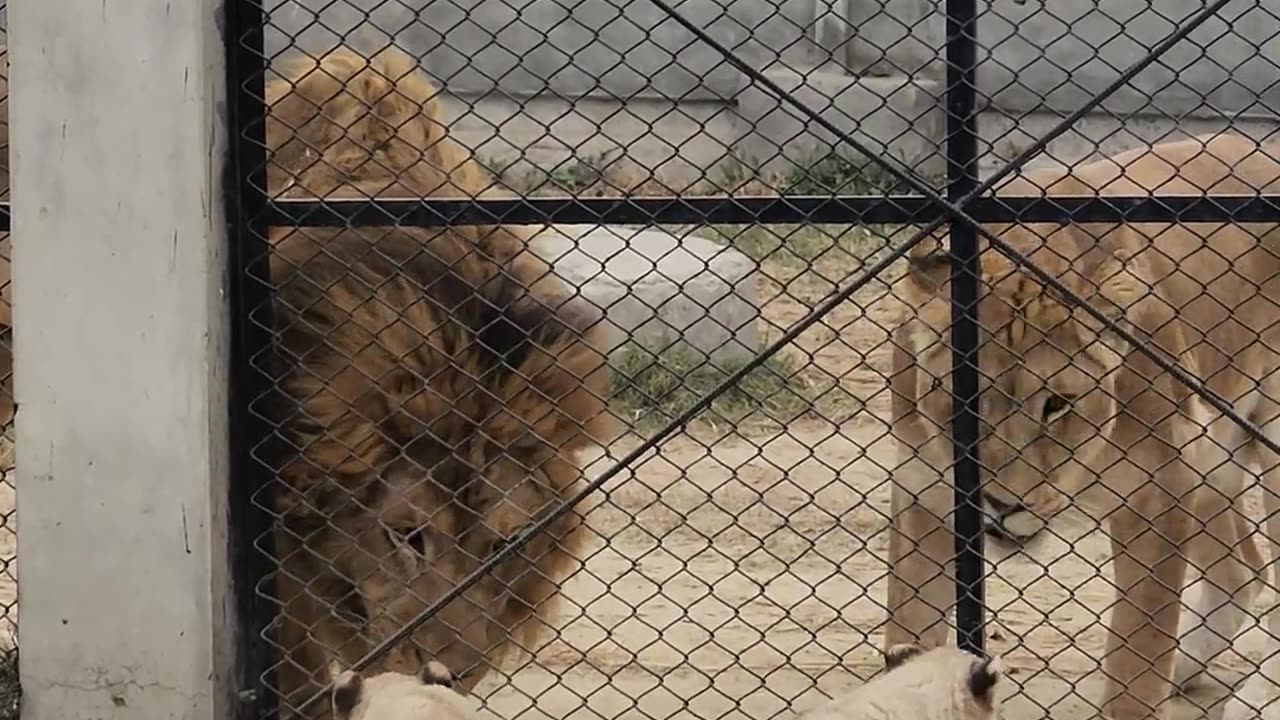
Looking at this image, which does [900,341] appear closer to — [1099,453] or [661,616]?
[1099,453]

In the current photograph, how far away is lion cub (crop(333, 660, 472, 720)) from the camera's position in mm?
3064

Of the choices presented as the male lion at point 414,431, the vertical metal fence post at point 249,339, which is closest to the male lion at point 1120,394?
the male lion at point 414,431

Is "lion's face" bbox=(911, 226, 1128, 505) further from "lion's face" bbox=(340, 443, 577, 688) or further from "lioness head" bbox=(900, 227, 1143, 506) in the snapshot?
"lion's face" bbox=(340, 443, 577, 688)

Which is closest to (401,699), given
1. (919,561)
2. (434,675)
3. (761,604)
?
(434,675)

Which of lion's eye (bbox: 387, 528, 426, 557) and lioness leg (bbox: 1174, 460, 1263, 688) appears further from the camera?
lioness leg (bbox: 1174, 460, 1263, 688)

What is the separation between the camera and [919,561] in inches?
190

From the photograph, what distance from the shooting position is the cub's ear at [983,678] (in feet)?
10.2

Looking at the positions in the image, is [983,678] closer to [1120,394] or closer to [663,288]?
[1120,394]

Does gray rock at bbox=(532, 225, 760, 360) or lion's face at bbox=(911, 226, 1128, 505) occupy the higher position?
lion's face at bbox=(911, 226, 1128, 505)

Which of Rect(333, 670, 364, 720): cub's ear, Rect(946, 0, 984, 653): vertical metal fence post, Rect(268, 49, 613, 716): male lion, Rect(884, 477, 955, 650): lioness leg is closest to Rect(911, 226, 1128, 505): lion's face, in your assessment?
Rect(884, 477, 955, 650): lioness leg

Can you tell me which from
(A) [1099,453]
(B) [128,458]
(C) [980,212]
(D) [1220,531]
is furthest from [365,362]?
(D) [1220,531]

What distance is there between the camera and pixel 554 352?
159 inches

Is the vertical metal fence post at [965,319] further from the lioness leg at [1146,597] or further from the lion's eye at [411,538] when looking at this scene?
the lion's eye at [411,538]

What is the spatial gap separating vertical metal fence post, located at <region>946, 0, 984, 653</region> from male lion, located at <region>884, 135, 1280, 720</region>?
1.48 ft
